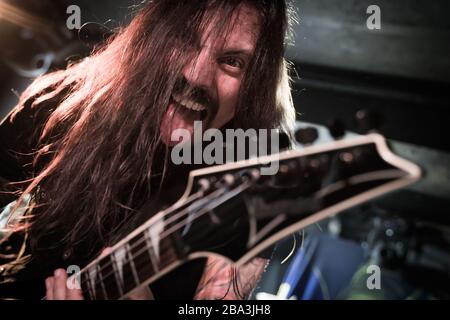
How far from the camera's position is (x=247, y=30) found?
123cm

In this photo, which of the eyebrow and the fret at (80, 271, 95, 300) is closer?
the fret at (80, 271, 95, 300)

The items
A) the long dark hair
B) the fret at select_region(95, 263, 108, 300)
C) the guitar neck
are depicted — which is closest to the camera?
the guitar neck

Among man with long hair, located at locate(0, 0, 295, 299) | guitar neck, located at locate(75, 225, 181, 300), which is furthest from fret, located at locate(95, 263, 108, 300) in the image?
man with long hair, located at locate(0, 0, 295, 299)

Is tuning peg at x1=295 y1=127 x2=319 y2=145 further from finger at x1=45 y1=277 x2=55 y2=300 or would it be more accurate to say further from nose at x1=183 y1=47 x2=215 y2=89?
finger at x1=45 y1=277 x2=55 y2=300

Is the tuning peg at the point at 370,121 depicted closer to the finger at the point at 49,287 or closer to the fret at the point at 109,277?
the fret at the point at 109,277

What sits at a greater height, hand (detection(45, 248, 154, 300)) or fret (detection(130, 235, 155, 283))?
fret (detection(130, 235, 155, 283))

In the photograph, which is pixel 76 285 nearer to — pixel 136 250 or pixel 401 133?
pixel 136 250

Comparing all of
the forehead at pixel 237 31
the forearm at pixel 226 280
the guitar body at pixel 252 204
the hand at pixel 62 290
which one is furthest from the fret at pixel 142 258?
the forehead at pixel 237 31

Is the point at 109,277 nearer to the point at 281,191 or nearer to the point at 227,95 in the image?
the point at 281,191

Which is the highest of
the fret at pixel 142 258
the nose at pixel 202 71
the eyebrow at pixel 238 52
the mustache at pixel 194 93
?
the eyebrow at pixel 238 52

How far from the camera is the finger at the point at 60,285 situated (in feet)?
3.42

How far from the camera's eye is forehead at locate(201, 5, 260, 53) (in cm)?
119

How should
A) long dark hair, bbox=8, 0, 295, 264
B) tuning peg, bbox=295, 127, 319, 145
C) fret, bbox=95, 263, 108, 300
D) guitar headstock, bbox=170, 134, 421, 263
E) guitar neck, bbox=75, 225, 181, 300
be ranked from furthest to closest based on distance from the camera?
long dark hair, bbox=8, 0, 295, 264
fret, bbox=95, 263, 108, 300
guitar neck, bbox=75, 225, 181, 300
tuning peg, bbox=295, 127, 319, 145
guitar headstock, bbox=170, 134, 421, 263

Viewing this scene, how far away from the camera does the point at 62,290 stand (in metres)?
1.04
